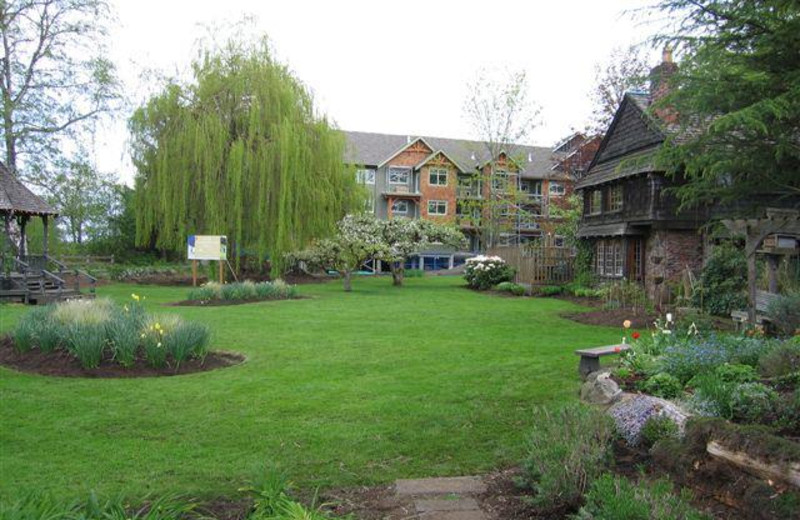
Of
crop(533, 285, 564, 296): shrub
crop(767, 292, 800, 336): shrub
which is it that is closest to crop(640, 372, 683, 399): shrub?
crop(767, 292, 800, 336): shrub

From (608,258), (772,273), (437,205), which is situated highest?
(437,205)

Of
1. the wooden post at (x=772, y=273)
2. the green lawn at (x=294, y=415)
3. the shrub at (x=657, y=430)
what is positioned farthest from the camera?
the wooden post at (x=772, y=273)

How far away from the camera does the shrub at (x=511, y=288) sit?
997 inches

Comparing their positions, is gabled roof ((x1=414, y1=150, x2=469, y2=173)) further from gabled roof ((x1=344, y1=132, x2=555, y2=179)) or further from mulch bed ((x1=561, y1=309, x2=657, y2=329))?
mulch bed ((x1=561, y1=309, x2=657, y2=329))

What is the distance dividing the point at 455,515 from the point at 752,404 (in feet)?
7.97

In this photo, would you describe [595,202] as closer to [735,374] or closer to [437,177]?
[735,374]

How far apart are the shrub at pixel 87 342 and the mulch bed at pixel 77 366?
12 cm

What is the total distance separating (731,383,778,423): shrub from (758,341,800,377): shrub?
1.23m

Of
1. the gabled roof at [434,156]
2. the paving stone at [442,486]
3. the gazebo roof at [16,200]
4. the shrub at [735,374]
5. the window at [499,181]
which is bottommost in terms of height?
the paving stone at [442,486]

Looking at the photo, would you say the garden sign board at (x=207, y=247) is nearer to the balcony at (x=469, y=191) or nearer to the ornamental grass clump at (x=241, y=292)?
the ornamental grass clump at (x=241, y=292)

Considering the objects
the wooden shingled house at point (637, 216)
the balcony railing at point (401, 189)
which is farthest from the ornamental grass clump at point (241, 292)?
the balcony railing at point (401, 189)

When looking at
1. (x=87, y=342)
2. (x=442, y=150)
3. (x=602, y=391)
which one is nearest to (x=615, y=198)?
(x=602, y=391)

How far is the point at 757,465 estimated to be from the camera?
363 centimetres

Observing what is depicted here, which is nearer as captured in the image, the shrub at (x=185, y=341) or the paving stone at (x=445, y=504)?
the paving stone at (x=445, y=504)
